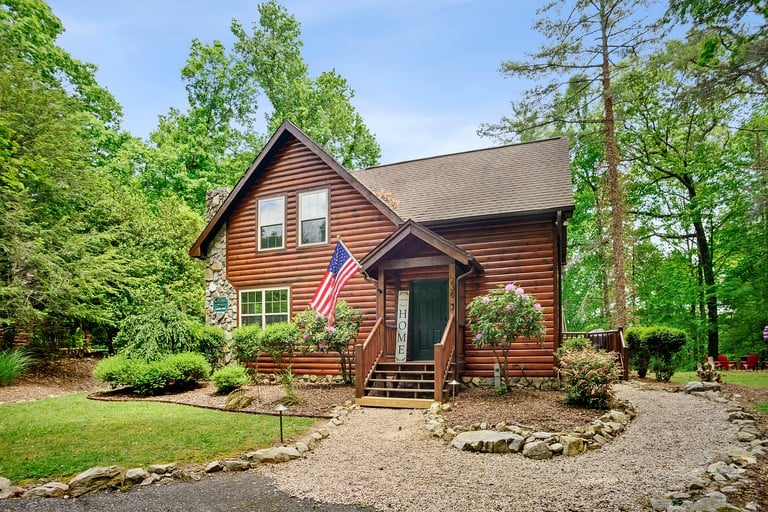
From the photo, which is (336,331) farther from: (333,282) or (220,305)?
(220,305)

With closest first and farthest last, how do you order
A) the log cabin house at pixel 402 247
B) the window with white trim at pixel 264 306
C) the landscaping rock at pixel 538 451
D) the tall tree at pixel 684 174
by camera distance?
the landscaping rock at pixel 538 451, the log cabin house at pixel 402 247, the window with white trim at pixel 264 306, the tall tree at pixel 684 174

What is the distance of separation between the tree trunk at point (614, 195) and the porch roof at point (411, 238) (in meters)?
7.20

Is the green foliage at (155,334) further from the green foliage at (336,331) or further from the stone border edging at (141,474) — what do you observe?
the stone border edging at (141,474)

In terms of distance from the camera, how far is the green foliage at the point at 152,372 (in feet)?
37.4

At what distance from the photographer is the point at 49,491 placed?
A: 518 centimetres

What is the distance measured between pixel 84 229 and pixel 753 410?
19.3 m

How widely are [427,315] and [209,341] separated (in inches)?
253

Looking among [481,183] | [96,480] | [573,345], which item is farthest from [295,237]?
[96,480]

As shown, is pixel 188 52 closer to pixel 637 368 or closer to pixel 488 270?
pixel 488 270

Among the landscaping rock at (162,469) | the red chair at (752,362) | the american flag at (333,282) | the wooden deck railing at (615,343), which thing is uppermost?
the american flag at (333,282)

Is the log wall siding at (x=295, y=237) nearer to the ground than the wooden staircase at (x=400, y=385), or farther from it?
farther from it

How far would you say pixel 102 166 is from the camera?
22781 mm

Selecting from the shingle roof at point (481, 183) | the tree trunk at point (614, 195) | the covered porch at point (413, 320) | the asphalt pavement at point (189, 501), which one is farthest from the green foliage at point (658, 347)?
the asphalt pavement at point (189, 501)

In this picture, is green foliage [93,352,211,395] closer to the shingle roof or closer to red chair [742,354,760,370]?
the shingle roof
